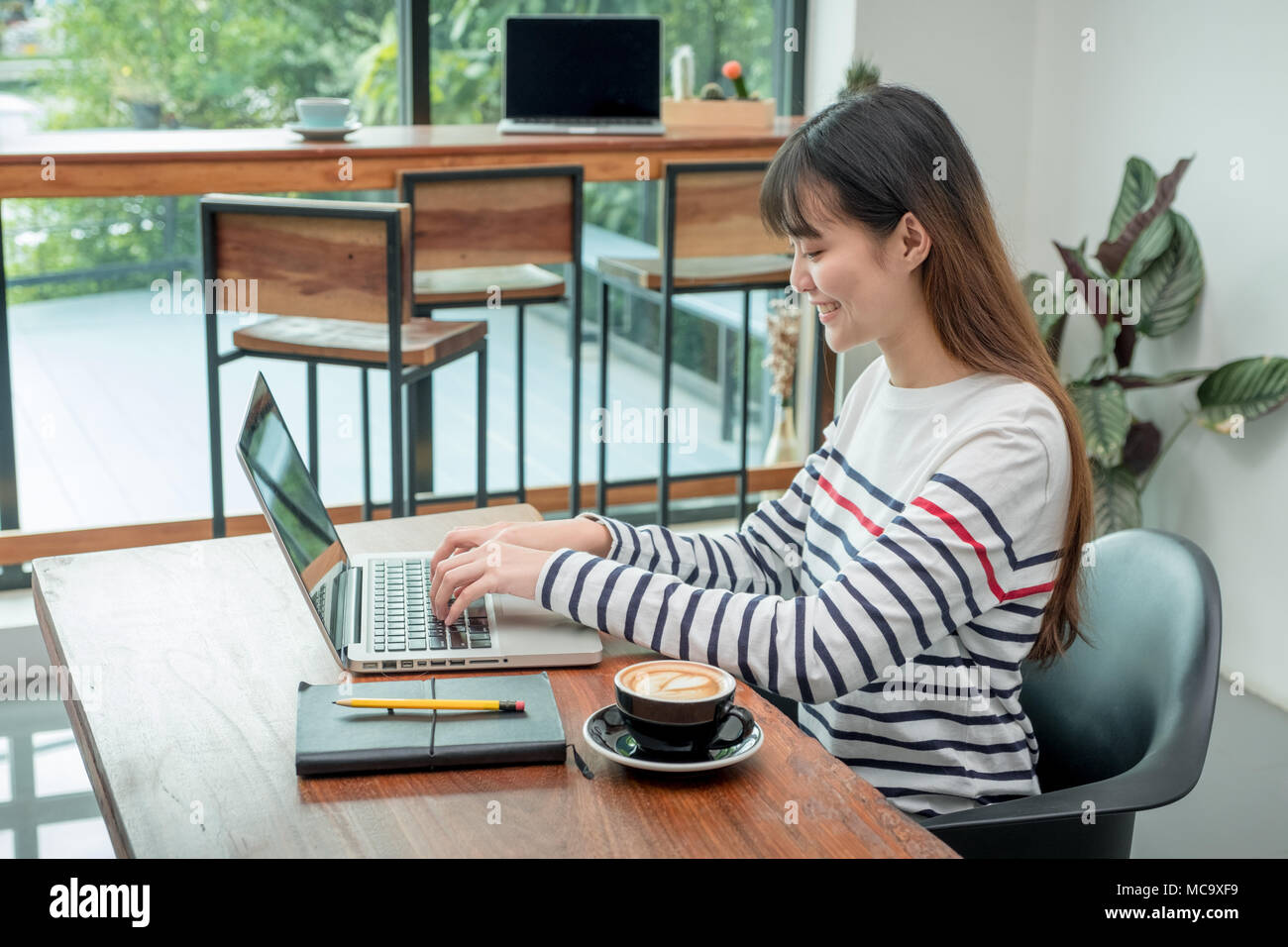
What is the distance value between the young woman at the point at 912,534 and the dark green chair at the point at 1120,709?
67mm

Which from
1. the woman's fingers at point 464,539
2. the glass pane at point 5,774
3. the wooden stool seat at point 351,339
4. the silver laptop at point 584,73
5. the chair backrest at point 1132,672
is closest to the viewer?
the chair backrest at point 1132,672

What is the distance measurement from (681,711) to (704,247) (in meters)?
2.22

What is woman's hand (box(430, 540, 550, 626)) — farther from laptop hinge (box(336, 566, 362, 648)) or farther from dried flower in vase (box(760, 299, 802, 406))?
dried flower in vase (box(760, 299, 802, 406))

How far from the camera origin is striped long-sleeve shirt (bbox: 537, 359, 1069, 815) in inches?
48.4

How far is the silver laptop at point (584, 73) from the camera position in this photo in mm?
3400

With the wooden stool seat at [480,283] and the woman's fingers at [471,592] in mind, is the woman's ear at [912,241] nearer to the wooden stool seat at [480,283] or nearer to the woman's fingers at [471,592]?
the woman's fingers at [471,592]

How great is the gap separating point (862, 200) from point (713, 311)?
2651 mm

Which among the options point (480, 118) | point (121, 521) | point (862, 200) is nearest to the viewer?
point (862, 200)

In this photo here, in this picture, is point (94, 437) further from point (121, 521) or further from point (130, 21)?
point (130, 21)

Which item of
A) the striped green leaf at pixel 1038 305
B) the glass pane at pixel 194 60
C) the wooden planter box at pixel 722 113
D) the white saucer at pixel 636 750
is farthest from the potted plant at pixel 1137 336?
the white saucer at pixel 636 750

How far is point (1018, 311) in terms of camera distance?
138 cm

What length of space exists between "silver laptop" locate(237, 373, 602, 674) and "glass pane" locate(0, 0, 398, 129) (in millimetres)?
2105
